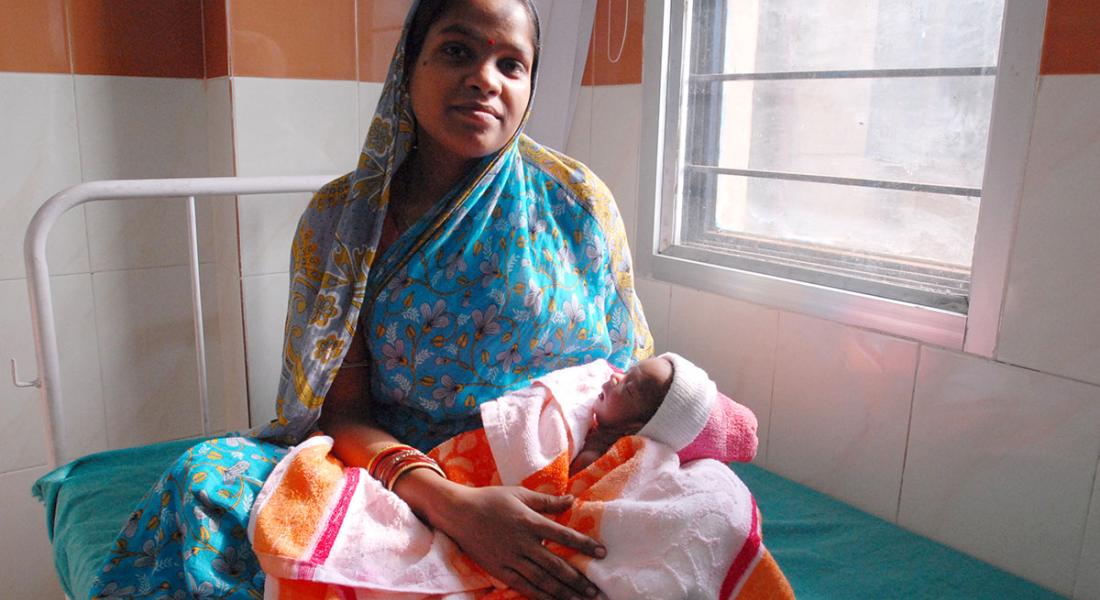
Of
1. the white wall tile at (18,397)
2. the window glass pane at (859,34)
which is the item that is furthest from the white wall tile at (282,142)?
the window glass pane at (859,34)

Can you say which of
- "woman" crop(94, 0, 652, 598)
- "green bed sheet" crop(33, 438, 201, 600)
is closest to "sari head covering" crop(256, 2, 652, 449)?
"woman" crop(94, 0, 652, 598)

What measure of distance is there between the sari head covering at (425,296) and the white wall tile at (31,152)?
3.26 ft

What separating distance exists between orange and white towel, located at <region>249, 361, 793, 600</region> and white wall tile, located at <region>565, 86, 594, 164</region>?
1.22 metres

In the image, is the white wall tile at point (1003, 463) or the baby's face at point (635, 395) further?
the white wall tile at point (1003, 463)

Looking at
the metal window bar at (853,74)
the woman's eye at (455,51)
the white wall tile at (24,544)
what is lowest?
the white wall tile at (24,544)

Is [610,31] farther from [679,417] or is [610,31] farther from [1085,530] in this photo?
[1085,530]

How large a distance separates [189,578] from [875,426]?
1248mm

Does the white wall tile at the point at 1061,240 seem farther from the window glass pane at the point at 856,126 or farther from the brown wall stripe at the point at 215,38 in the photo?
the brown wall stripe at the point at 215,38

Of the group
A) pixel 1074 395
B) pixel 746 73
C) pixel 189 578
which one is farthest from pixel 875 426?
pixel 189 578

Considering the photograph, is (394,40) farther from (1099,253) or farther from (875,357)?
(1099,253)

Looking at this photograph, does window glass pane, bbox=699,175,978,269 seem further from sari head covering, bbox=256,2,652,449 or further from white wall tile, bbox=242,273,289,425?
white wall tile, bbox=242,273,289,425

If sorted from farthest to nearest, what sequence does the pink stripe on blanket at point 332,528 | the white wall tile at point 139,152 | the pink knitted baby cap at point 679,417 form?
the white wall tile at point 139,152 < the pink knitted baby cap at point 679,417 < the pink stripe on blanket at point 332,528

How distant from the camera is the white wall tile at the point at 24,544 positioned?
207cm

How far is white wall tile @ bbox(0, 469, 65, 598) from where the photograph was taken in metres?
2.07
